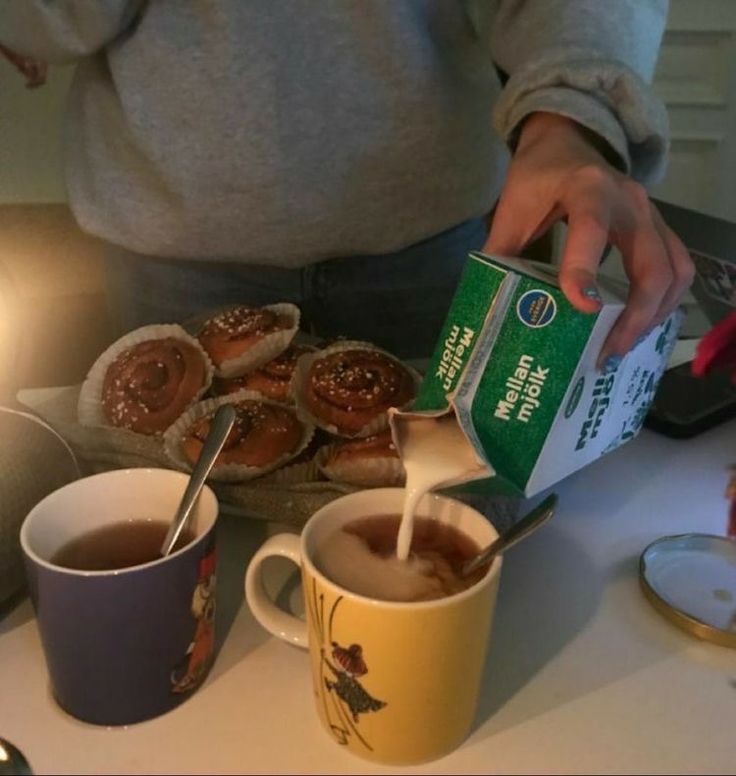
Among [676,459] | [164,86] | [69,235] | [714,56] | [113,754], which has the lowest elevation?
[69,235]

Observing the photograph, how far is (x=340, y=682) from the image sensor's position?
1.67 feet

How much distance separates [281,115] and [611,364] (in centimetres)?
47

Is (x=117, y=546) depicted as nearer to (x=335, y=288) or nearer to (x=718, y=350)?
(x=718, y=350)

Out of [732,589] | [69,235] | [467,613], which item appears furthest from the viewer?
[69,235]

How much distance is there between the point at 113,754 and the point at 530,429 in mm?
304

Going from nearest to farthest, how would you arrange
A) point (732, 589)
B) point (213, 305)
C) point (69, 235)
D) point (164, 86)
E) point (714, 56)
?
point (732, 589) → point (164, 86) → point (213, 305) → point (69, 235) → point (714, 56)

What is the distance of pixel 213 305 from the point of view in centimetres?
107

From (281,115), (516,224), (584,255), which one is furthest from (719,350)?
(281,115)

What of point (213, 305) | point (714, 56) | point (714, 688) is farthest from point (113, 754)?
point (714, 56)

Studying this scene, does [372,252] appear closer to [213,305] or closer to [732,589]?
[213,305]

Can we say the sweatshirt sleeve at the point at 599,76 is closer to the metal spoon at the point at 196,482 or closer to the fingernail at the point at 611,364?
the fingernail at the point at 611,364

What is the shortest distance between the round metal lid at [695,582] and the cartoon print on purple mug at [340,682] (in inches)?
9.1

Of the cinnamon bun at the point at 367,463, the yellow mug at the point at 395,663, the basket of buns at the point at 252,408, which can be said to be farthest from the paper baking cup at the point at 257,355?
the yellow mug at the point at 395,663

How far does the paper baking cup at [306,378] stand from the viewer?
793 mm
